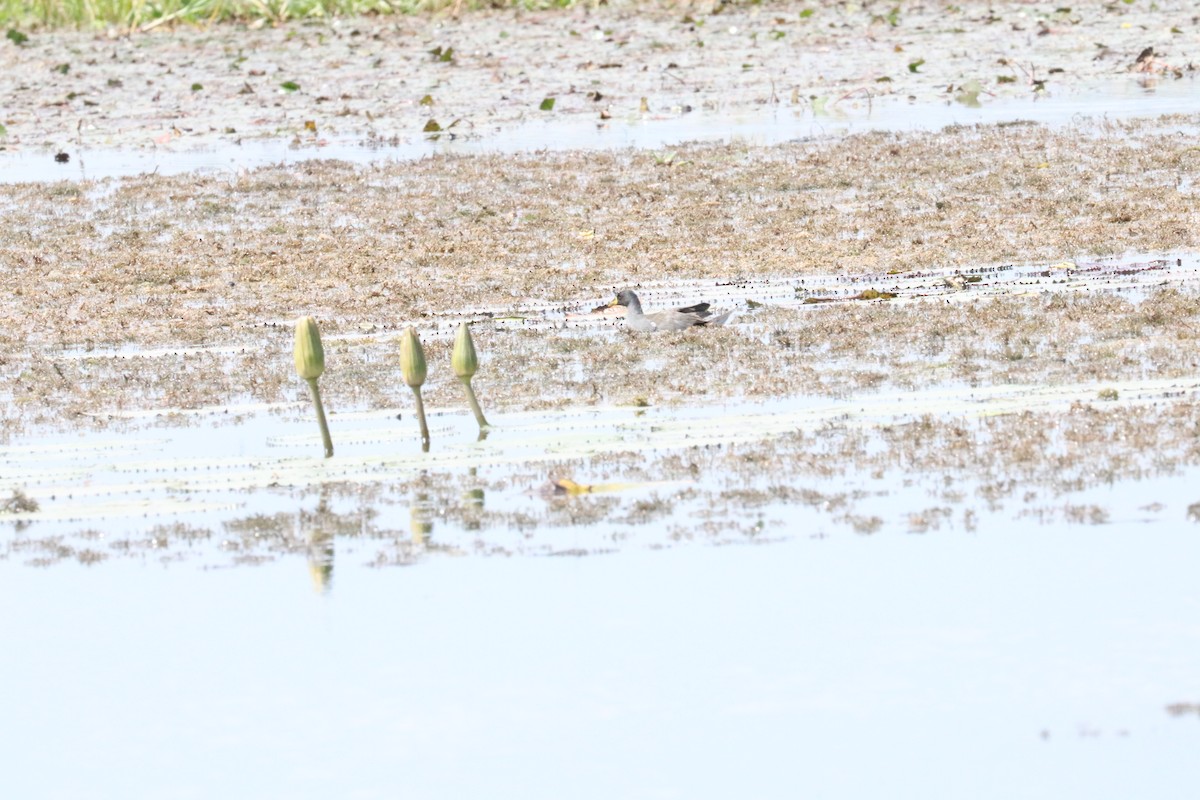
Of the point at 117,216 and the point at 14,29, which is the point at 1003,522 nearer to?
the point at 117,216

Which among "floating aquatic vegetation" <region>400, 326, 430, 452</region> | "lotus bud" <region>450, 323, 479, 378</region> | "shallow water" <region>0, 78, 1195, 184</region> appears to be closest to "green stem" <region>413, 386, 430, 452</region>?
"floating aquatic vegetation" <region>400, 326, 430, 452</region>

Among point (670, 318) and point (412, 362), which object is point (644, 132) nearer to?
point (670, 318)

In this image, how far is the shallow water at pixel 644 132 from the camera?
1560 cm

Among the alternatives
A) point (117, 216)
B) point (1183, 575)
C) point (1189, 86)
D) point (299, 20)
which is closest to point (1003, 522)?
point (1183, 575)

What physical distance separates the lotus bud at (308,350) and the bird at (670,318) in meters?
2.23

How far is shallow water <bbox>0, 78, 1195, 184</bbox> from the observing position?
614 inches

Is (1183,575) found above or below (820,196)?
above

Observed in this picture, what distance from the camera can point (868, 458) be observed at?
6242mm

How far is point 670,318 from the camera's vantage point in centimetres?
850

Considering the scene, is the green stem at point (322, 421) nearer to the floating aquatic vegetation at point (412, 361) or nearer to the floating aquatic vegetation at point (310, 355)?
the floating aquatic vegetation at point (310, 355)

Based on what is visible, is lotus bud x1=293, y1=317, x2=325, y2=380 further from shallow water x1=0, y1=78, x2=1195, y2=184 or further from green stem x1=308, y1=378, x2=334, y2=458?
shallow water x1=0, y1=78, x2=1195, y2=184

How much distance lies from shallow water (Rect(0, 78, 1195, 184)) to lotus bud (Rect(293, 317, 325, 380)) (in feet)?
28.3

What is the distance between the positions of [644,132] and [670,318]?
839cm

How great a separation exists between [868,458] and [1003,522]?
77cm
